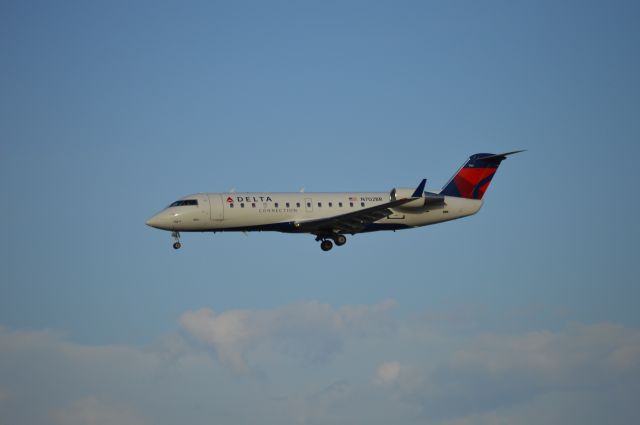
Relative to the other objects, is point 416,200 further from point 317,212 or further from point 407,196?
point 317,212

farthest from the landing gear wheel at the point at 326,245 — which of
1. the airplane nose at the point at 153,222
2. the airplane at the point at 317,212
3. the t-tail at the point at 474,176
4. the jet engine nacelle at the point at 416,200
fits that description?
the airplane nose at the point at 153,222

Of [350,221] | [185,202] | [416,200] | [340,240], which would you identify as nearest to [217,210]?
[185,202]

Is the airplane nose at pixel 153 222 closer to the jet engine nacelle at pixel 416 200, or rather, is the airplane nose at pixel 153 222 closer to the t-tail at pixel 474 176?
the jet engine nacelle at pixel 416 200

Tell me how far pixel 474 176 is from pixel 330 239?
9.53 metres

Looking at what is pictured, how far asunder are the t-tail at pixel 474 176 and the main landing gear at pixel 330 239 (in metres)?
7.02

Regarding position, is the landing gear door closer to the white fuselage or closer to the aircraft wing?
the white fuselage

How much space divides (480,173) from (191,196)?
1710 centimetres

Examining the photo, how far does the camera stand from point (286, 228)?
58375mm

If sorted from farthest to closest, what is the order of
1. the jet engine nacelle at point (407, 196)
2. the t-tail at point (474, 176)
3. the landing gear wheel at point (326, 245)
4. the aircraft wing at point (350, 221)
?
the t-tail at point (474, 176) < the landing gear wheel at point (326, 245) < the jet engine nacelle at point (407, 196) < the aircraft wing at point (350, 221)

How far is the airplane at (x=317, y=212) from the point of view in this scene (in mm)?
57281

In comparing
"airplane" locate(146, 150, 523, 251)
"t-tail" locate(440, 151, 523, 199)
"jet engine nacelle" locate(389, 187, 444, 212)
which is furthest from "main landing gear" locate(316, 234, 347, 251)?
"t-tail" locate(440, 151, 523, 199)

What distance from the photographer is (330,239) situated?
60.7 metres

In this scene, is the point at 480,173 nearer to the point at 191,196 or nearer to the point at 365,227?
the point at 365,227

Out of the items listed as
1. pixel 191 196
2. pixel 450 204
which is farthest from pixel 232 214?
pixel 450 204
